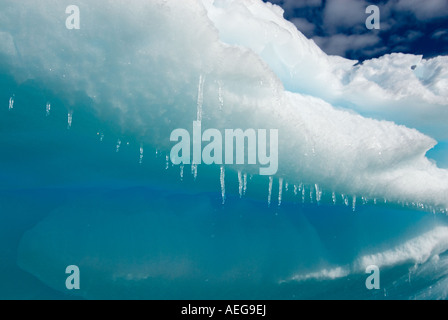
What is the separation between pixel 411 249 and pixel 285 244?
3234 millimetres

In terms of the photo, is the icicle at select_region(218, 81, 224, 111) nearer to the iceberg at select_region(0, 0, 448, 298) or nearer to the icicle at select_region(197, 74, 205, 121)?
the iceberg at select_region(0, 0, 448, 298)

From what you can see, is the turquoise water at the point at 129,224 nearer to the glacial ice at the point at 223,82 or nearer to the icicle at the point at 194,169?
the icicle at the point at 194,169

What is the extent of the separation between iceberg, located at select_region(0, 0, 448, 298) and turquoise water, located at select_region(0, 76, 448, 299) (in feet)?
0.09

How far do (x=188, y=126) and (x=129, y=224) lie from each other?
2.13 metres

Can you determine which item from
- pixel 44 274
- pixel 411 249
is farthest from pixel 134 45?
pixel 411 249

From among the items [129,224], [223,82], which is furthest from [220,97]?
[129,224]

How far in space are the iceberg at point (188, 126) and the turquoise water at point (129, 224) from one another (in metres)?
0.03

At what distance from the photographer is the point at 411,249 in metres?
6.96

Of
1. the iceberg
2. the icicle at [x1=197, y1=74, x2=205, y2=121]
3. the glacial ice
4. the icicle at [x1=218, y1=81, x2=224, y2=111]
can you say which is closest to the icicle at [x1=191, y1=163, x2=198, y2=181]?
the iceberg

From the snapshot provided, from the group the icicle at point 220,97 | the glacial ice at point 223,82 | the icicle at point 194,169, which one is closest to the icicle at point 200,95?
the glacial ice at point 223,82

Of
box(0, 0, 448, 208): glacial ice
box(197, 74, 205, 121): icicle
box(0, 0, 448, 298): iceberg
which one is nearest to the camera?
box(0, 0, 448, 208): glacial ice

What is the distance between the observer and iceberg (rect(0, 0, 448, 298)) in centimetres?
385

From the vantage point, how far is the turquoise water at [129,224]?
187 inches

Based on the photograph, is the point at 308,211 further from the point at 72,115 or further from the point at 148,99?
the point at 72,115
